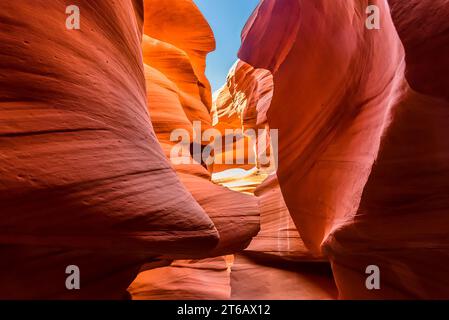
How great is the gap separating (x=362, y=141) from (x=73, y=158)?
1.77 m

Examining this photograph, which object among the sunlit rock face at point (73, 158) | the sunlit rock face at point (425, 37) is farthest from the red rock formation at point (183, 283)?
the sunlit rock face at point (425, 37)

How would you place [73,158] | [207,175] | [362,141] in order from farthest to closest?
[207,175] → [362,141] → [73,158]

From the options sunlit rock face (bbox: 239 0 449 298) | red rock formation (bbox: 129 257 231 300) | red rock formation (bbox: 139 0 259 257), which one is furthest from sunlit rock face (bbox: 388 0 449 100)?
red rock formation (bbox: 129 257 231 300)

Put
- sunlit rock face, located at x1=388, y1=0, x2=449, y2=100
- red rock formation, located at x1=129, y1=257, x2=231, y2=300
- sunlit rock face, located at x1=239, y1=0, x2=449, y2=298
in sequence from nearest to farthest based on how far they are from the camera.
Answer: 1. sunlit rock face, located at x1=388, y1=0, x2=449, y2=100
2. sunlit rock face, located at x1=239, y1=0, x2=449, y2=298
3. red rock formation, located at x1=129, y1=257, x2=231, y2=300

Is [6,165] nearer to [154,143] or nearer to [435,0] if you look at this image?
[154,143]

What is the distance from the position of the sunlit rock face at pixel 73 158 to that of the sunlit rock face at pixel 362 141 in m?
1.03

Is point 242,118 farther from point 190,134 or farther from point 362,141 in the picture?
point 362,141

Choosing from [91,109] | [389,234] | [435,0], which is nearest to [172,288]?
[389,234]

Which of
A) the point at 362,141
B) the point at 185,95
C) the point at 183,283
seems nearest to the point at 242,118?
the point at 185,95

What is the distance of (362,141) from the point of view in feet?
6.44

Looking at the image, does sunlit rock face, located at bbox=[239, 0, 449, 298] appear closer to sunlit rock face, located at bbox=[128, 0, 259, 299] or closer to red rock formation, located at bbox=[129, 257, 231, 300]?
sunlit rock face, located at bbox=[128, 0, 259, 299]

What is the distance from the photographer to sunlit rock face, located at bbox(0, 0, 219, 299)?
96 cm
